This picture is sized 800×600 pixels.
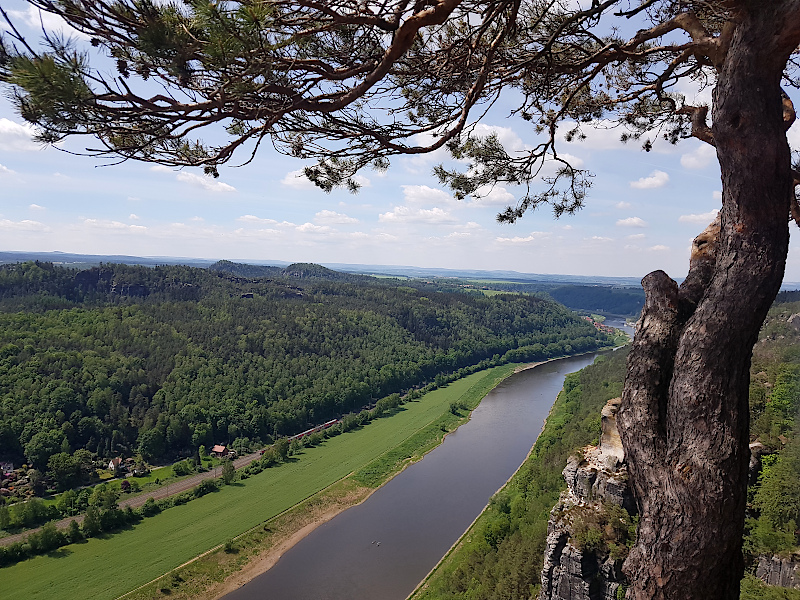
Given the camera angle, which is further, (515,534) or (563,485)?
(563,485)

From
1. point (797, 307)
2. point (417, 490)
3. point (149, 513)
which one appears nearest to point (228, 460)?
point (149, 513)

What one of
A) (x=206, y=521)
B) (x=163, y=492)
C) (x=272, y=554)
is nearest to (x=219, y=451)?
(x=163, y=492)

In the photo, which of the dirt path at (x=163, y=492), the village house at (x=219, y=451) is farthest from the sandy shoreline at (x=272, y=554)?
the village house at (x=219, y=451)

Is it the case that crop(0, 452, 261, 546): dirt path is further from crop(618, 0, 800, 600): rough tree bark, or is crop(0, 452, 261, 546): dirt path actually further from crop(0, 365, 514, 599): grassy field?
crop(618, 0, 800, 600): rough tree bark

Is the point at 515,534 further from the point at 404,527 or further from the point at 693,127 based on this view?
the point at 693,127

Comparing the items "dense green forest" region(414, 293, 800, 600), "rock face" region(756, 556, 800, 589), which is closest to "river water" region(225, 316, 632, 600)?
"dense green forest" region(414, 293, 800, 600)
